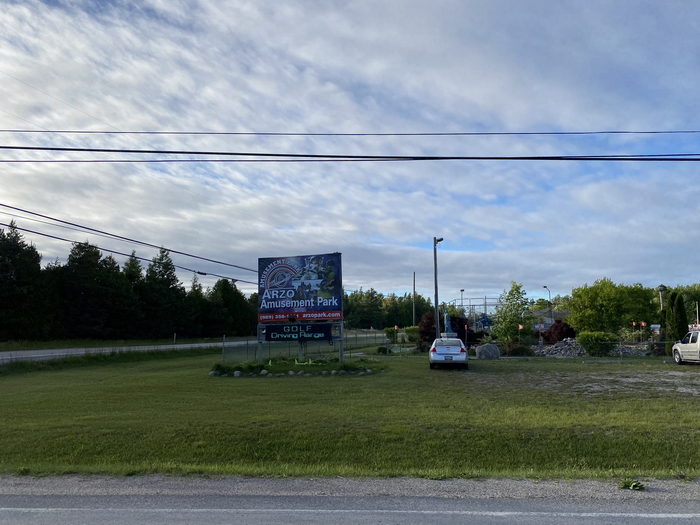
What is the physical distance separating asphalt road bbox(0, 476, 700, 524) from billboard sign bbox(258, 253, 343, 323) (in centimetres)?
1914

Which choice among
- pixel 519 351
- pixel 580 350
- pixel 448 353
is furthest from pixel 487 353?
pixel 448 353

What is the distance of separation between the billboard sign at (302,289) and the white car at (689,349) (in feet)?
56.0

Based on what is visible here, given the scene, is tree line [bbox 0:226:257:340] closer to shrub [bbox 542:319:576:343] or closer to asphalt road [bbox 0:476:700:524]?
shrub [bbox 542:319:576:343]

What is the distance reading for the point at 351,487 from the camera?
296 inches

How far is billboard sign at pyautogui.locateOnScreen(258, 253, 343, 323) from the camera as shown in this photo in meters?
27.2

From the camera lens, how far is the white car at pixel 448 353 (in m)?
25.0

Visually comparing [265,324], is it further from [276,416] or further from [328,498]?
[328,498]

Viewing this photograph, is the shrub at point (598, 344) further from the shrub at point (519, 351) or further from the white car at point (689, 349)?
the white car at point (689, 349)

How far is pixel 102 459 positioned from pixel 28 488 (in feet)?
9.53

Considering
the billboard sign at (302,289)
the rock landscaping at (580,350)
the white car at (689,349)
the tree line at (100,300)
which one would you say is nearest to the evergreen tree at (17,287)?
the tree line at (100,300)

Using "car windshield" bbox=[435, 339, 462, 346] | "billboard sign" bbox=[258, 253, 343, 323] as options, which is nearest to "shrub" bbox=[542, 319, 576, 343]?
"car windshield" bbox=[435, 339, 462, 346]

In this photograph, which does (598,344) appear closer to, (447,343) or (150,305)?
(447,343)

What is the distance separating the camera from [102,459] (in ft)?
34.4

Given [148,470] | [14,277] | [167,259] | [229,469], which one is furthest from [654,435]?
[167,259]
